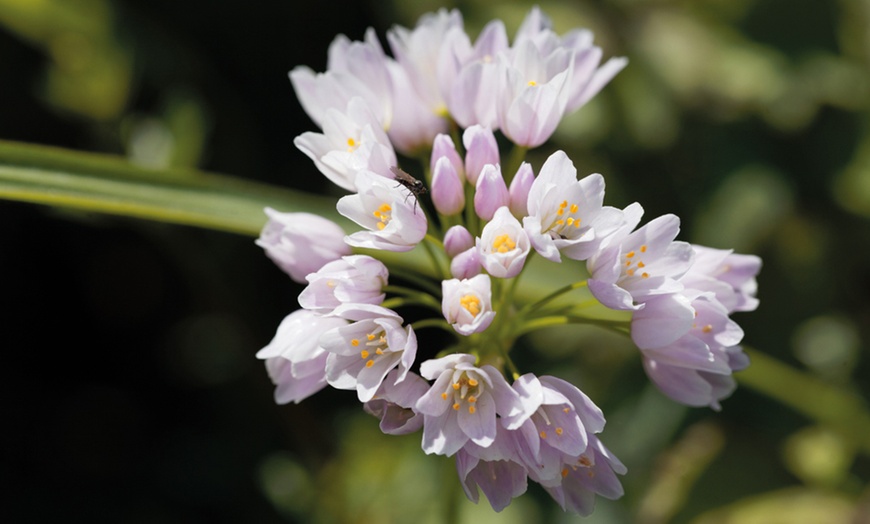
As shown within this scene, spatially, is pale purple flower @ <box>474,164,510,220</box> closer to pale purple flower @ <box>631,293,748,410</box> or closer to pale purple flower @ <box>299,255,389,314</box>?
pale purple flower @ <box>299,255,389,314</box>

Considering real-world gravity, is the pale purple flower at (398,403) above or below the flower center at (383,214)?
below

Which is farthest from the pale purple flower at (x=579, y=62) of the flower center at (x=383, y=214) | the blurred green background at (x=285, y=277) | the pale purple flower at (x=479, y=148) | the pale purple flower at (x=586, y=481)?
the blurred green background at (x=285, y=277)

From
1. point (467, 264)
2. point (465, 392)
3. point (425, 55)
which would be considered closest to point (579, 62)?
point (425, 55)

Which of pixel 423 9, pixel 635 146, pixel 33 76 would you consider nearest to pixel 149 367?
pixel 33 76

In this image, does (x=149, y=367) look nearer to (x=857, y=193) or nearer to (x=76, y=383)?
(x=76, y=383)

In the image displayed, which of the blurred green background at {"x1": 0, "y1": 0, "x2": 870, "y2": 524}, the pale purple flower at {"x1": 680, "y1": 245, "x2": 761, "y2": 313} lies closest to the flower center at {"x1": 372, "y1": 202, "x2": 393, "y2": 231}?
the pale purple flower at {"x1": 680, "y1": 245, "x2": 761, "y2": 313}

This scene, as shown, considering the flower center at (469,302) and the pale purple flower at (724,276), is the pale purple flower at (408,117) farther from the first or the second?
the pale purple flower at (724,276)

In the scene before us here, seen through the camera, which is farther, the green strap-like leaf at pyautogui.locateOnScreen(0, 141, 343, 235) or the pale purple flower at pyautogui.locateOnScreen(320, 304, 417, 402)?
the green strap-like leaf at pyautogui.locateOnScreen(0, 141, 343, 235)
